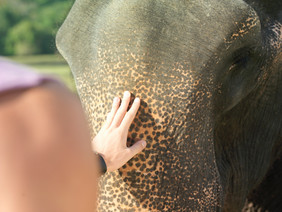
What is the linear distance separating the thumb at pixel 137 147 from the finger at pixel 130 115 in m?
0.05

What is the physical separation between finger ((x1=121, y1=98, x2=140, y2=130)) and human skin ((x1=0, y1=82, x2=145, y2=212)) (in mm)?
830

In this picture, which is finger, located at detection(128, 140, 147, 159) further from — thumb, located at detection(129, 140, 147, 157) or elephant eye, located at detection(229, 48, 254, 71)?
elephant eye, located at detection(229, 48, 254, 71)

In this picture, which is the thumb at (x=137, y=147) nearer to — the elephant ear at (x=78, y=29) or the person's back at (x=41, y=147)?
the elephant ear at (x=78, y=29)

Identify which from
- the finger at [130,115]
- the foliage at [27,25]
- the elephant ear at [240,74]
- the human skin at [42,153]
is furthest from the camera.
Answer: the foliage at [27,25]

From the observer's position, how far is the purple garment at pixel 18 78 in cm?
57

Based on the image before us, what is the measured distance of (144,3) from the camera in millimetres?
1550

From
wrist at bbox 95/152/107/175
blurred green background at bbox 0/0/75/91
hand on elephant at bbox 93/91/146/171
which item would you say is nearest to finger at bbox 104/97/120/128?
hand on elephant at bbox 93/91/146/171

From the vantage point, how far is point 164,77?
1.49m

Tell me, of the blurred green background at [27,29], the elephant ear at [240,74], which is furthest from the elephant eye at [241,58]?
the blurred green background at [27,29]

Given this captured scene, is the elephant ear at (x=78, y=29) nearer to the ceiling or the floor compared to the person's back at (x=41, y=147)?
nearer to the floor

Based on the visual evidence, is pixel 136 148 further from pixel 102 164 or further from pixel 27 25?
pixel 27 25

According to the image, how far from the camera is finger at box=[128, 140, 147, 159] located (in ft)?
4.66

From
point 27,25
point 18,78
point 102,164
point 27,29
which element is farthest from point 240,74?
point 27,25

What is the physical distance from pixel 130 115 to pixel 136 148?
0.27 feet
